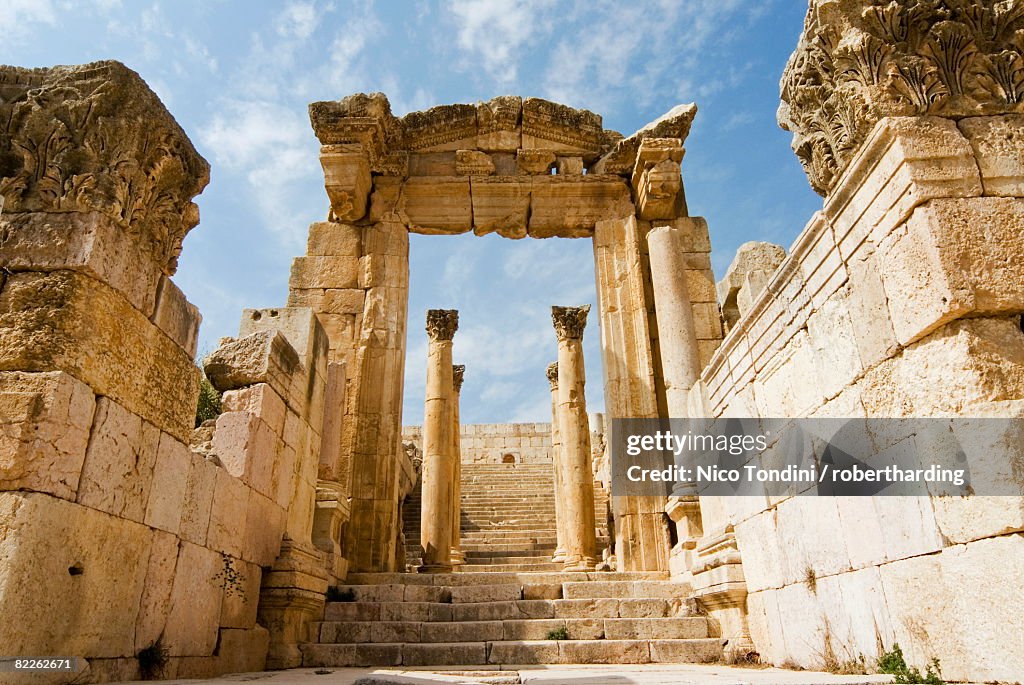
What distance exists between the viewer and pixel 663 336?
8.62m

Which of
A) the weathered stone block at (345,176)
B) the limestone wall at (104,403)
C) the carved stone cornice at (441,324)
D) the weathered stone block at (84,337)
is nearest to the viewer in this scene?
the limestone wall at (104,403)

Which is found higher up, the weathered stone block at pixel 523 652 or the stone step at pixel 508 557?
the stone step at pixel 508 557

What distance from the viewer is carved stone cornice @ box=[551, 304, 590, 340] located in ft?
38.3

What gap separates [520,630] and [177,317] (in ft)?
12.4

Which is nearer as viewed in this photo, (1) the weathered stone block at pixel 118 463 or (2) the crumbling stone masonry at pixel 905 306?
(2) the crumbling stone masonry at pixel 905 306

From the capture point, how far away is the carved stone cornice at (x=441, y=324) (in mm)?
11000

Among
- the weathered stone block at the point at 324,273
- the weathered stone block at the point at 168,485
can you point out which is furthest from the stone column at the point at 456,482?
the weathered stone block at the point at 168,485

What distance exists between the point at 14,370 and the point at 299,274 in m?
6.46

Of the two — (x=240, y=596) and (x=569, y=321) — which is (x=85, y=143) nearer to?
(x=240, y=596)

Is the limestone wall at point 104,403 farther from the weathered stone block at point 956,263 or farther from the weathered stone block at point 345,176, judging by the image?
the weathered stone block at point 345,176

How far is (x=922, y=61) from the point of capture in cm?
355

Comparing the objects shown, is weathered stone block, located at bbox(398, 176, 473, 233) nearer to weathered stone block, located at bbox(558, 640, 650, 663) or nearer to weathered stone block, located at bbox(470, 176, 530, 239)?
weathered stone block, located at bbox(470, 176, 530, 239)

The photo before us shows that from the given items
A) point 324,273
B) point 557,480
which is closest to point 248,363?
point 324,273

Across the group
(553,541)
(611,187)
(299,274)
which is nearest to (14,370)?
(299,274)
